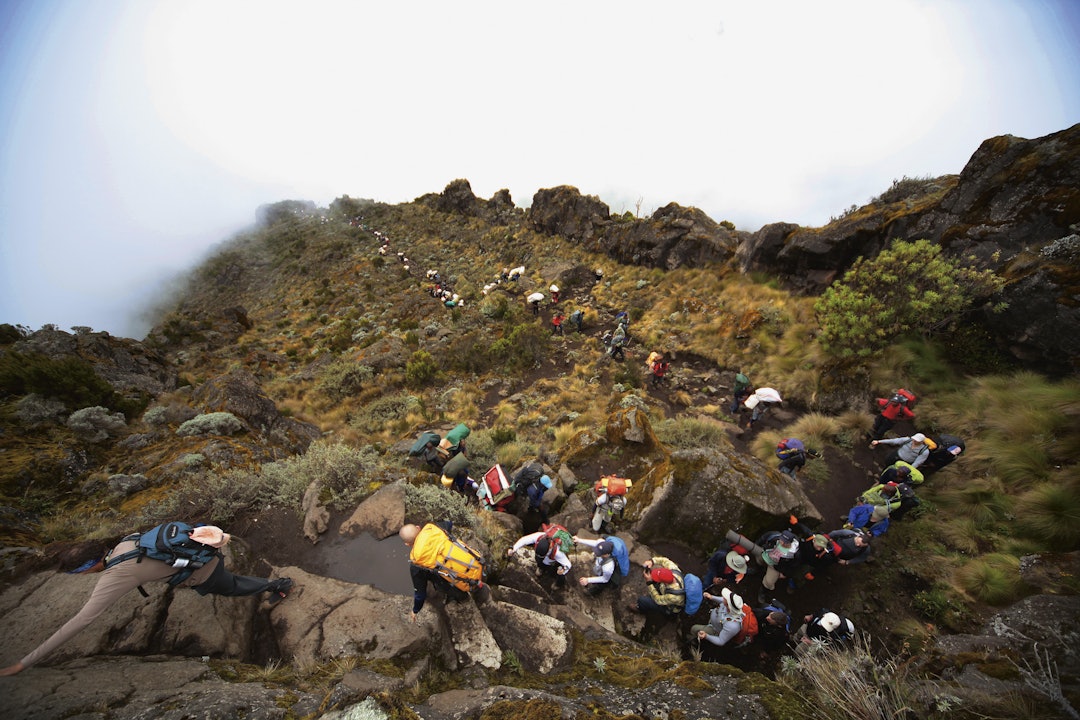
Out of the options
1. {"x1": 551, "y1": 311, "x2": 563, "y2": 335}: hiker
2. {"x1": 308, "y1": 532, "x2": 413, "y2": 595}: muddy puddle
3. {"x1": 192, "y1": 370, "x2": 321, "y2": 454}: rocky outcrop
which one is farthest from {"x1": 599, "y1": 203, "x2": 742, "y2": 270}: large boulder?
{"x1": 192, "y1": 370, "x2": 321, "y2": 454}: rocky outcrop

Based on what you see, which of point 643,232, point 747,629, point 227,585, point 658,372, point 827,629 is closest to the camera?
point 227,585

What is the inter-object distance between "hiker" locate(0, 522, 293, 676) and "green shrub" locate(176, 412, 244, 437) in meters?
4.63

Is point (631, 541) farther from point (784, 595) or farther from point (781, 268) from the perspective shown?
point (781, 268)

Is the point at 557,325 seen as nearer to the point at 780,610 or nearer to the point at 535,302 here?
the point at 535,302

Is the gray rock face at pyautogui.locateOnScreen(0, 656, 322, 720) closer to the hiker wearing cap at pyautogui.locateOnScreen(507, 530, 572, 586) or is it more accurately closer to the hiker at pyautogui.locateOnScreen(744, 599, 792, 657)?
the hiker wearing cap at pyautogui.locateOnScreen(507, 530, 572, 586)

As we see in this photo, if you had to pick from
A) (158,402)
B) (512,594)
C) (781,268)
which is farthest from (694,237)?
(158,402)

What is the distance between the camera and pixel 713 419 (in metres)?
11.0

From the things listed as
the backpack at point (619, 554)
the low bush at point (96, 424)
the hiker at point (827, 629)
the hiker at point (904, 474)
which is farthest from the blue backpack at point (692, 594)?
the low bush at point (96, 424)

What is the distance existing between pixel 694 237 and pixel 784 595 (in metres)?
19.3

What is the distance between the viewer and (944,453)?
706 cm

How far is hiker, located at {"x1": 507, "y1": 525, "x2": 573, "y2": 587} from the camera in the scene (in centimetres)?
562

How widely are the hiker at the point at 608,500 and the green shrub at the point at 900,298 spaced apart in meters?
8.43

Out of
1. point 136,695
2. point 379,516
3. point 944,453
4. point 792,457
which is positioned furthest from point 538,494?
point 944,453

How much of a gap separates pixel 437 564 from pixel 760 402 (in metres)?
9.77
